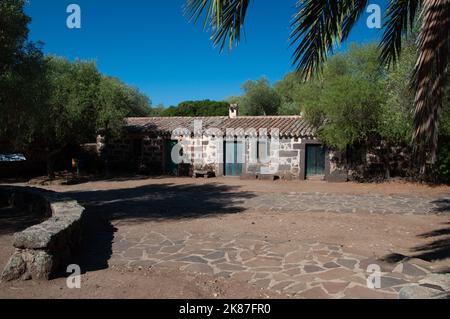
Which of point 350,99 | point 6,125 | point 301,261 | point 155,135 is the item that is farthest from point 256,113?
point 301,261

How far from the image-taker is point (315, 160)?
62.9ft

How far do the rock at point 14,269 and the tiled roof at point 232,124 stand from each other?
1572 cm

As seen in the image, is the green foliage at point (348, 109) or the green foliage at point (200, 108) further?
the green foliage at point (200, 108)

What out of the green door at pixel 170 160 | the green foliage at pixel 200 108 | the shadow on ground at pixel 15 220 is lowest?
the shadow on ground at pixel 15 220

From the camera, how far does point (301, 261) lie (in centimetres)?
579

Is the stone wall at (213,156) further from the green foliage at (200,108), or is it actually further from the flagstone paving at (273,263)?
the green foliage at (200,108)

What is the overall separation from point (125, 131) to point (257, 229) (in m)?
16.6

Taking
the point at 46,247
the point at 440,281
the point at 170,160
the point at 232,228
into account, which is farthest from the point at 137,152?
the point at 440,281

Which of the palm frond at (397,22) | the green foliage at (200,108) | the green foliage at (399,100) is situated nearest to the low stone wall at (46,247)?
the palm frond at (397,22)

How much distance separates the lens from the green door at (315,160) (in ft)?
62.5

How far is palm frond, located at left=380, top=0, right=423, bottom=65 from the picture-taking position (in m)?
4.99

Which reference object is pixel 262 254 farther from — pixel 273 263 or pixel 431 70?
pixel 431 70
